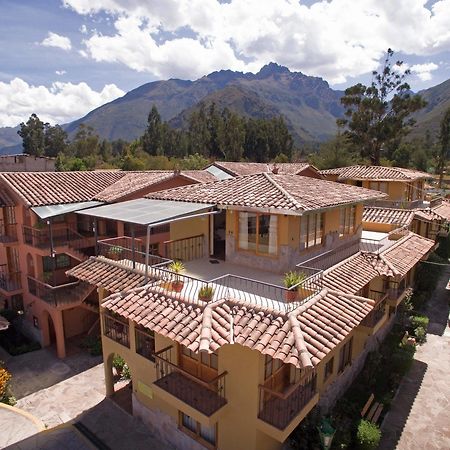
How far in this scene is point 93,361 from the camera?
23781mm

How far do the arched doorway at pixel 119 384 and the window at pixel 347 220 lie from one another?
44.3 feet

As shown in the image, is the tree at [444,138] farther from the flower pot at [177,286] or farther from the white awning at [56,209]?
the flower pot at [177,286]

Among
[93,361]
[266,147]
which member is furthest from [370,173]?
[266,147]

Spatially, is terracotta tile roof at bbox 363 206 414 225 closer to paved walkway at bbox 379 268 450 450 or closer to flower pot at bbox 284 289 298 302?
paved walkway at bbox 379 268 450 450

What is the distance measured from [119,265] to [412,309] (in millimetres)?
22687

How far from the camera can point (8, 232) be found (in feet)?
91.0

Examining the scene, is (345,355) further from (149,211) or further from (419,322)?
(149,211)

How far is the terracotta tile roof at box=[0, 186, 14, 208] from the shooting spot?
25.3 metres

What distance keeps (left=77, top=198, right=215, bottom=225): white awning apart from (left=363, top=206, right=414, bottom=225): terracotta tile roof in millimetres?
16709

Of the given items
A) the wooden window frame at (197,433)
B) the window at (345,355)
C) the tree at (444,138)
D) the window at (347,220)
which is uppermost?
the tree at (444,138)

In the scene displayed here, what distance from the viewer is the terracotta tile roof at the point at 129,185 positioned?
2658 centimetres

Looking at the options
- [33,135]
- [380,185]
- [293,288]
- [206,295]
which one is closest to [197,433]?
[206,295]

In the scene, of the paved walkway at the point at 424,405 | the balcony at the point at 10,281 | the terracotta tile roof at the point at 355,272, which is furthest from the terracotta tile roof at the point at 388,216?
the balcony at the point at 10,281

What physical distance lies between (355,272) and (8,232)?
25311 mm
